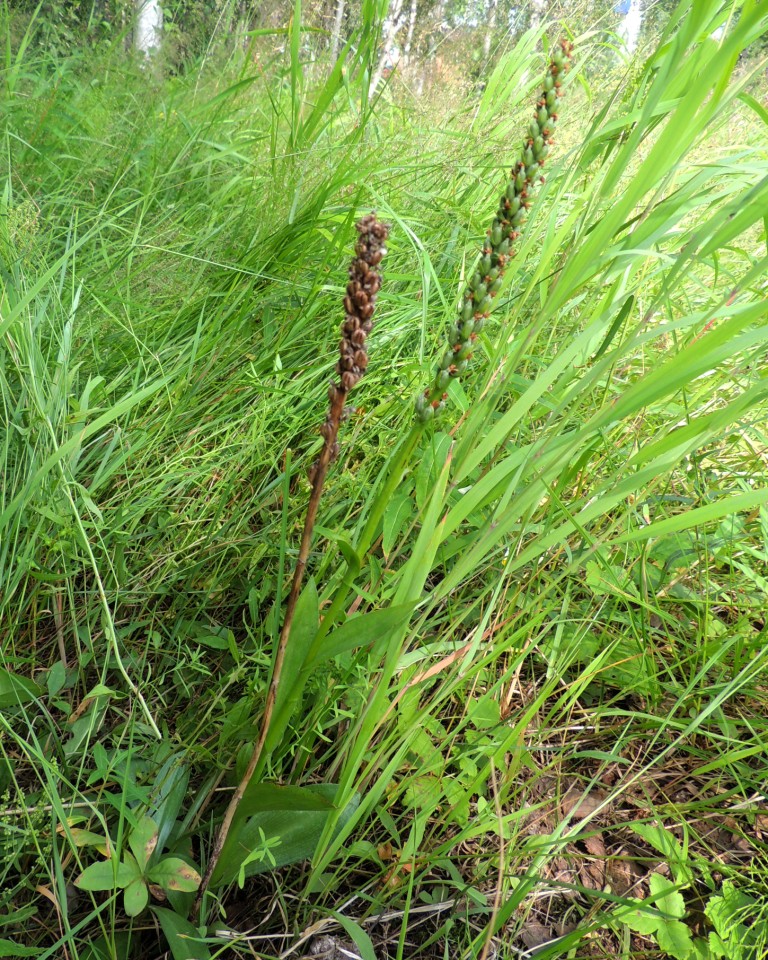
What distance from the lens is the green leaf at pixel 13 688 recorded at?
92 centimetres

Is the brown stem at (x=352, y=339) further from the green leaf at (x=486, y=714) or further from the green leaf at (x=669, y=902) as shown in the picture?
the green leaf at (x=669, y=902)

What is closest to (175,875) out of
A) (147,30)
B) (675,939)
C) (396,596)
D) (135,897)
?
(135,897)

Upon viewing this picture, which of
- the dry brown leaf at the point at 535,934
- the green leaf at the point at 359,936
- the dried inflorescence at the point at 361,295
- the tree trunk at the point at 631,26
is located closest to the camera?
the dried inflorescence at the point at 361,295

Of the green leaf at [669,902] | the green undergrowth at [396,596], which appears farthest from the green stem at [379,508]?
the green leaf at [669,902]

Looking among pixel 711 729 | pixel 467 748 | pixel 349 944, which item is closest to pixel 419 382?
pixel 467 748

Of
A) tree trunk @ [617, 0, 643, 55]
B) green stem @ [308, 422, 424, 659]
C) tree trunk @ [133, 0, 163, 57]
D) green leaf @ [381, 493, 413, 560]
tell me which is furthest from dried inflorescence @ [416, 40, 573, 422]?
tree trunk @ [133, 0, 163, 57]

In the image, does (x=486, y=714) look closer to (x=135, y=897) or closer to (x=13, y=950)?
(x=135, y=897)

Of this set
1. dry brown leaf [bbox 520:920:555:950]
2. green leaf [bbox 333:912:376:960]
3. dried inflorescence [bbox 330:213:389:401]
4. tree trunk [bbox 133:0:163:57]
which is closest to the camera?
dried inflorescence [bbox 330:213:389:401]

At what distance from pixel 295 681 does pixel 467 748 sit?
0.39 metres

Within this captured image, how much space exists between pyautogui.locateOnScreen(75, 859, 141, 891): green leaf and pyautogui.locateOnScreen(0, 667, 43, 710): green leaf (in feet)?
0.83

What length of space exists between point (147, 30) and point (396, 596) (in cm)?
602

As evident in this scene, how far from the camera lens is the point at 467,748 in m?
0.99

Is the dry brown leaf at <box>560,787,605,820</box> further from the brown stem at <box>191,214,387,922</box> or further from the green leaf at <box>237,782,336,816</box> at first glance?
the brown stem at <box>191,214,387,922</box>

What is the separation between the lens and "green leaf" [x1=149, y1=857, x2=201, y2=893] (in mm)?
818
